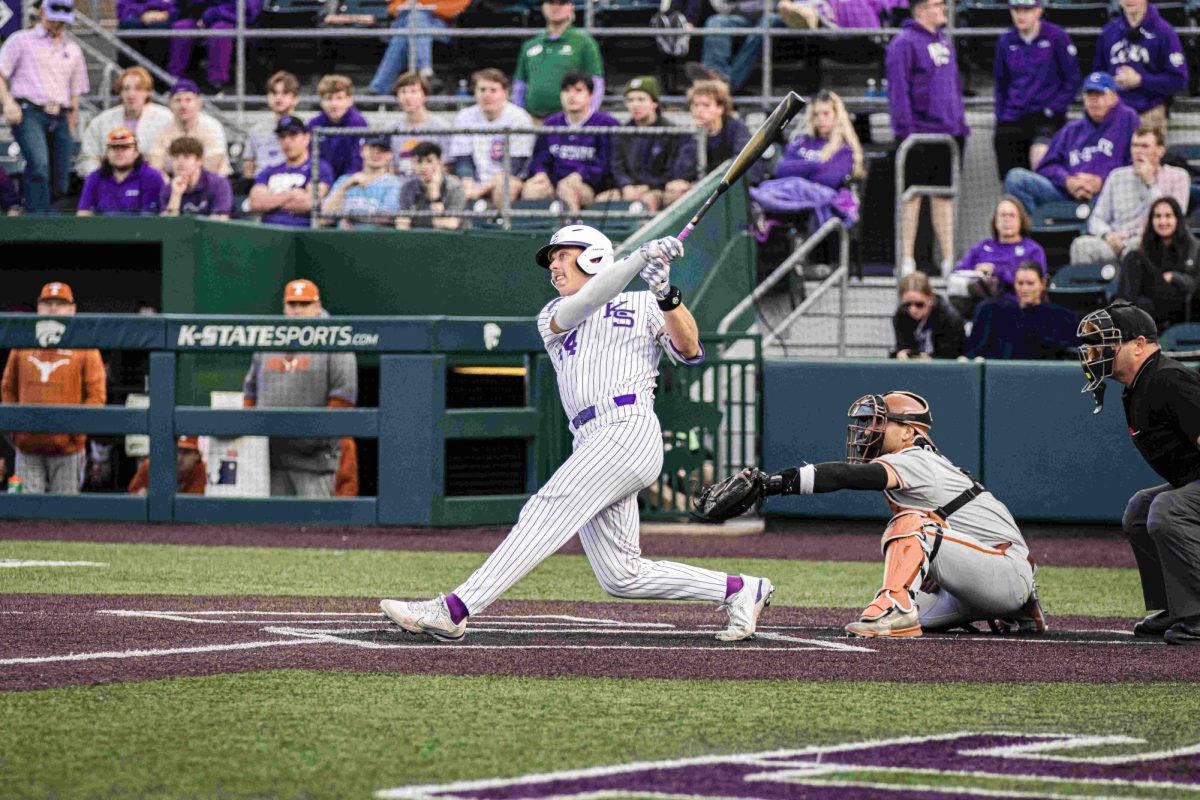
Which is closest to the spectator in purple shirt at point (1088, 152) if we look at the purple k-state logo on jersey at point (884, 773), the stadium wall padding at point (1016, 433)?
the stadium wall padding at point (1016, 433)

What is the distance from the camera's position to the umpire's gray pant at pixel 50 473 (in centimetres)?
1371

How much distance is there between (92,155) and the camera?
1672 centimetres

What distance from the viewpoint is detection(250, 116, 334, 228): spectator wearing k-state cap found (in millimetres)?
16016

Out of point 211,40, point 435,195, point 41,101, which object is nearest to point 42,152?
point 41,101

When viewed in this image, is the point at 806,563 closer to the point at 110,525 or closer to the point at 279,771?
the point at 110,525

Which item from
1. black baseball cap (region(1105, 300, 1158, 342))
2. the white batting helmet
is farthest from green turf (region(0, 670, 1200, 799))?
black baseball cap (region(1105, 300, 1158, 342))

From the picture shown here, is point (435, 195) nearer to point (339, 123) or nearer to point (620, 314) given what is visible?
point (339, 123)

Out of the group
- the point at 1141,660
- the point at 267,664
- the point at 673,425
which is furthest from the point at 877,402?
the point at 673,425

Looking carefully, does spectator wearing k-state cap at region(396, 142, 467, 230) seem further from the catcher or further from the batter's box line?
the batter's box line

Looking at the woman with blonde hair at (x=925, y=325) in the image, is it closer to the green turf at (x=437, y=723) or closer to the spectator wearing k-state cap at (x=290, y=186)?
the spectator wearing k-state cap at (x=290, y=186)

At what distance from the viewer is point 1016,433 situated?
547 inches

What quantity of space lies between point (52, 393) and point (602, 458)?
765 centimetres

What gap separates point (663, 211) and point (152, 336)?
13.6ft

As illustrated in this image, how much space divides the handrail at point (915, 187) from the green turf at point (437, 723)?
9.76 metres
